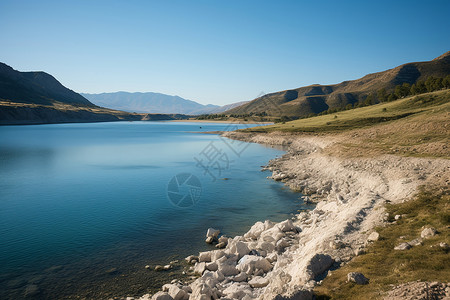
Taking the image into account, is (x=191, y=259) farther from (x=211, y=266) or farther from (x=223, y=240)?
(x=223, y=240)

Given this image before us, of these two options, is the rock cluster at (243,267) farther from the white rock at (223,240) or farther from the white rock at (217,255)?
the white rock at (223,240)

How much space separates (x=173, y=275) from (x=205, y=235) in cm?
555

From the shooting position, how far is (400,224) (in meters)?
14.5

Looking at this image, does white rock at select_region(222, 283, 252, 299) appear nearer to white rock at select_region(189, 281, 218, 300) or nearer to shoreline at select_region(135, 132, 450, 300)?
shoreline at select_region(135, 132, 450, 300)

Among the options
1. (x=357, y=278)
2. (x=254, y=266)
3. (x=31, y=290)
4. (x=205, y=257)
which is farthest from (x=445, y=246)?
(x=31, y=290)

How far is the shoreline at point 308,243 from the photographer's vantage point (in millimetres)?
11367

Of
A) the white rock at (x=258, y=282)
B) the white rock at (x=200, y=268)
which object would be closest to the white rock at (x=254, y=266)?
the white rock at (x=258, y=282)

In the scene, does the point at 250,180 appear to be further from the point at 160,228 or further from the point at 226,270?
the point at 226,270

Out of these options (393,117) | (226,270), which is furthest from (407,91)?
(226,270)

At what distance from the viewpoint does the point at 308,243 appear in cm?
1550

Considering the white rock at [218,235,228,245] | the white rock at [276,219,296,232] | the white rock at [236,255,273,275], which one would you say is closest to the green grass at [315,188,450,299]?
the white rock at [236,255,273,275]

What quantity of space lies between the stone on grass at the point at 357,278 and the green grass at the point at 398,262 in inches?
5.9

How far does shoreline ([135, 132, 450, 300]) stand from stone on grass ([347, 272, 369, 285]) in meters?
1.24

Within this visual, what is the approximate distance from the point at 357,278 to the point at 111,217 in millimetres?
20324
